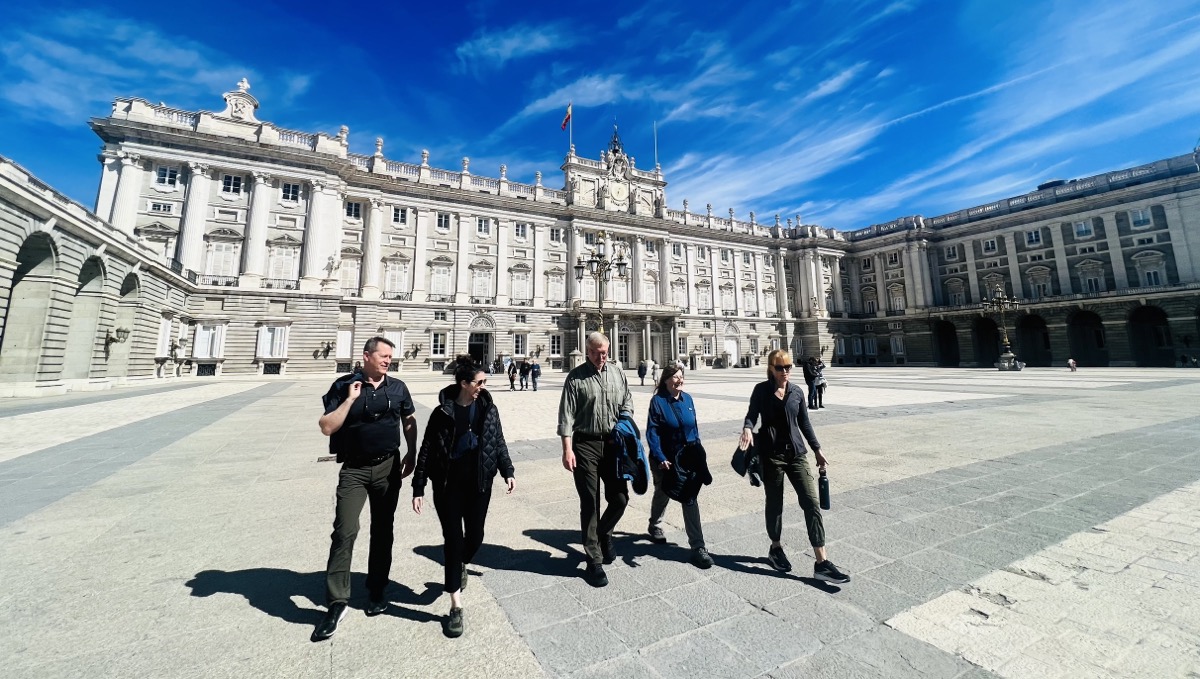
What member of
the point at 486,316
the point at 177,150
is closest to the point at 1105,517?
the point at 486,316

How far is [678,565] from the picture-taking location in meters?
3.26

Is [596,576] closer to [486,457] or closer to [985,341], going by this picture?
[486,457]

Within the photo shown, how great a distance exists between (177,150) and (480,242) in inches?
712

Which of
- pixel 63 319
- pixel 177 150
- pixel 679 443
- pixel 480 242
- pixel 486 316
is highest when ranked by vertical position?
pixel 177 150

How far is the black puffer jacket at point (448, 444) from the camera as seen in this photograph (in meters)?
2.80

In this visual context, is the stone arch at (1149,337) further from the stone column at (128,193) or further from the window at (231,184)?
the stone column at (128,193)

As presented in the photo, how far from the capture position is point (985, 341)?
136 feet

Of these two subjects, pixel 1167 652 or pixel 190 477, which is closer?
pixel 1167 652

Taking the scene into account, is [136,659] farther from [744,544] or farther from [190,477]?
[190,477]

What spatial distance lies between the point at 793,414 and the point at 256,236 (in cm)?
3324

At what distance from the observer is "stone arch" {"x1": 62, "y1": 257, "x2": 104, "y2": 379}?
15.3 metres

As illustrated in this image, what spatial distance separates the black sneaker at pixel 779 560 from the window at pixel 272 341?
3111 centimetres

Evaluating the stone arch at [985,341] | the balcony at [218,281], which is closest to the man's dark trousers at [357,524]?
the balcony at [218,281]

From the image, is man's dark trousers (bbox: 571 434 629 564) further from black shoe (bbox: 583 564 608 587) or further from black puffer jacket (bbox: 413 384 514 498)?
black puffer jacket (bbox: 413 384 514 498)
